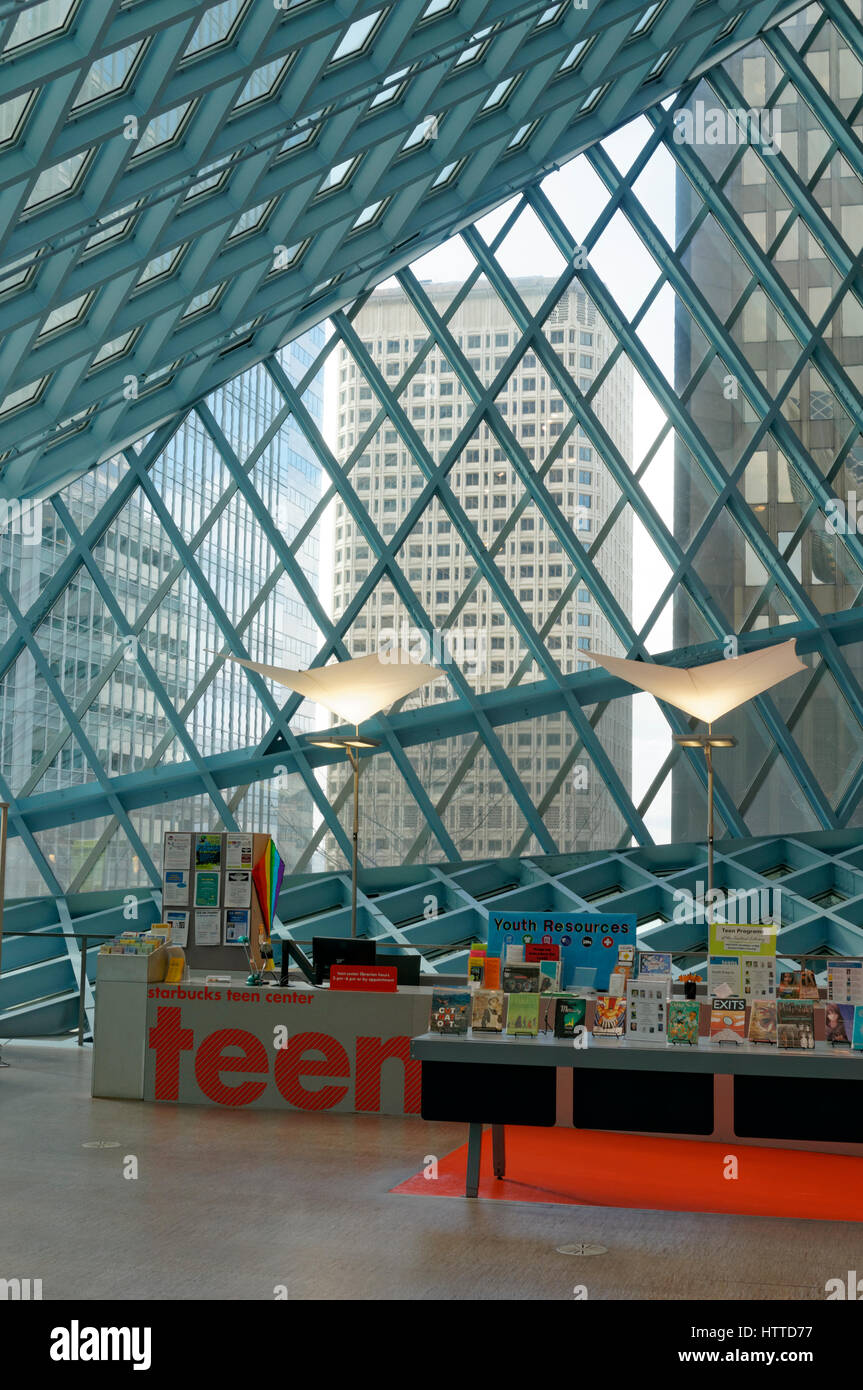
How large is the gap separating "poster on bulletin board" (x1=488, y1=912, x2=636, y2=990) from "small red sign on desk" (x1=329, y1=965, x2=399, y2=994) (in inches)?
52.8

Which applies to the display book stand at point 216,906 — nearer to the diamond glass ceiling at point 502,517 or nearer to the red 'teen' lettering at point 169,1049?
the red 'teen' lettering at point 169,1049

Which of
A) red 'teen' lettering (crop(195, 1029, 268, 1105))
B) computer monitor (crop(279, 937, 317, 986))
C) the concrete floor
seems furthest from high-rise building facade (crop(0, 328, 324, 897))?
the concrete floor

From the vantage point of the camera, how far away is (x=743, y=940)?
6203 millimetres

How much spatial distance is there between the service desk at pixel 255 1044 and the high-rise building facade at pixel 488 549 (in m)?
6.49

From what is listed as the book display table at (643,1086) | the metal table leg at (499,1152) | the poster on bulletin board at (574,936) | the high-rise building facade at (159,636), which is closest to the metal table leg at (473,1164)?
the book display table at (643,1086)

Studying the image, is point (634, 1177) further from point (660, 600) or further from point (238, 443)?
point (238, 443)

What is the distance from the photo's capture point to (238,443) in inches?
624

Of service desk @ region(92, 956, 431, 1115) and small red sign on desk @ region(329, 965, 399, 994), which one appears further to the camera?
small red sign on desk @ region(329, 965, 399, 994)

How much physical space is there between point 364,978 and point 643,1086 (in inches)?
110

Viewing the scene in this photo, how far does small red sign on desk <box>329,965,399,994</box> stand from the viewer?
27.0 feet

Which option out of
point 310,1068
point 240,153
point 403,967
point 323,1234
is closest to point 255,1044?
point 310,1068

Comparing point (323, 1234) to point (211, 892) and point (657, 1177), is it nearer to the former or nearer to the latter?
point (657, 1177)

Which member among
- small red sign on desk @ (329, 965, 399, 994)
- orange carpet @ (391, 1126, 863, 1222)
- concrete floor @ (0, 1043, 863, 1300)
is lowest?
orange carpet @ (391, 1126, 863, 1222)

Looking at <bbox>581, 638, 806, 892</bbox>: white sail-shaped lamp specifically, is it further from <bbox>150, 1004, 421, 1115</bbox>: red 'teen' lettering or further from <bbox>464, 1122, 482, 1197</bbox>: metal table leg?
<bbox>464, 1122, 482, 1197</bbox>: metal table leg
